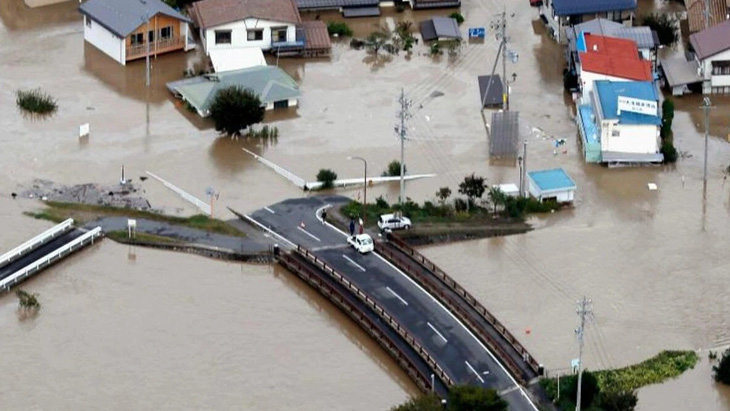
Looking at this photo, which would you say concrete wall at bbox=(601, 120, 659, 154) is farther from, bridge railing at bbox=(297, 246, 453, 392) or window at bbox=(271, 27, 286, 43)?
window at bbox=(271, 27, 286, 43)

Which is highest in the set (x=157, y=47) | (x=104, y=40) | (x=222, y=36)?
(x=222, y=36)

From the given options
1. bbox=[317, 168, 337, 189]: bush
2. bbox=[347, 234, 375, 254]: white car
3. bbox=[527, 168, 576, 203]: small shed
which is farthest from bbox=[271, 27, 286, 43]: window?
bbox=[347, 234, 375, 254]: white car

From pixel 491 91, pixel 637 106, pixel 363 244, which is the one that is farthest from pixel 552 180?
pixel 491 91

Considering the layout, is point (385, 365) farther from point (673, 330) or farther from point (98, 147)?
point (98, 147)

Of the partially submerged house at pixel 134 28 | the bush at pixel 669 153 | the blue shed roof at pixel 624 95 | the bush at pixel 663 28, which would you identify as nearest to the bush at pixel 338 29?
the partially submerged house at pixel 134 28

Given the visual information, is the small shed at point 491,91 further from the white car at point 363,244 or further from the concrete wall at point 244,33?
the white car at point 363,244

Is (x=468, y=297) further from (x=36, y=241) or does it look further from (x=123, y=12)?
→ (x=123, y=12)
